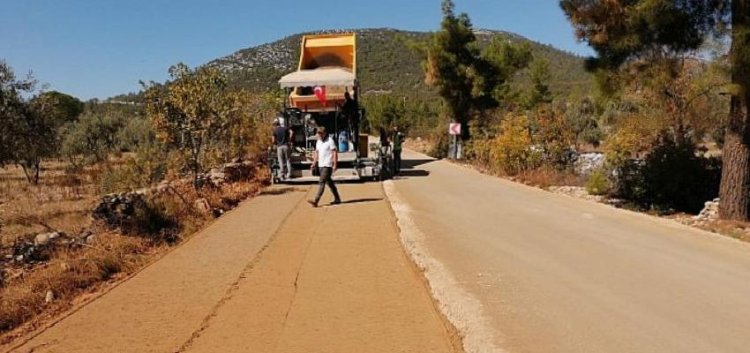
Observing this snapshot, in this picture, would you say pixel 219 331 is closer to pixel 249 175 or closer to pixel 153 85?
pixel 153 85

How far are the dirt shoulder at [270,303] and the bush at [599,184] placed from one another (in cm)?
825

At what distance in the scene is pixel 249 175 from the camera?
62.8 feet

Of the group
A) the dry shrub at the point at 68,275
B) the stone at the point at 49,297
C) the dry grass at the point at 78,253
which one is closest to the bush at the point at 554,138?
the dry grass at the point at 78,253

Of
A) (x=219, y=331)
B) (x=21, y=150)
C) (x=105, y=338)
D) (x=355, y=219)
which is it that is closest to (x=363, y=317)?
(x=219, y=331)

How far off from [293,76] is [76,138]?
1176 inches

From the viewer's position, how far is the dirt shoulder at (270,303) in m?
5.42

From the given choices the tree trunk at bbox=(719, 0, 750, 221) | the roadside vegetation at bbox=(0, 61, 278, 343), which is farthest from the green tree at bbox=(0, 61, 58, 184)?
the tree trunk at bbox=(719, 0, 750, 221)

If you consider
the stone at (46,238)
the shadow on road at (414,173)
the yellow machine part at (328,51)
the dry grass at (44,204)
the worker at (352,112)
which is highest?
the yellow machine part at (328,51)

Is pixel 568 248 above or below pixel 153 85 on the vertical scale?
below

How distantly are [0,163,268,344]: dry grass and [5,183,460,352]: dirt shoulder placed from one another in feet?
1.61

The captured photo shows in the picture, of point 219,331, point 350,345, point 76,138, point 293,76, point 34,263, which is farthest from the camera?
point 76,138

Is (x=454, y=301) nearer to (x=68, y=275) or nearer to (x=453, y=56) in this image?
(x=68, y=275)

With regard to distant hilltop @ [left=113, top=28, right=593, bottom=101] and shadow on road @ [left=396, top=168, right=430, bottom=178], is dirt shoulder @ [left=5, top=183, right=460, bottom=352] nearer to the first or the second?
shadow on road @ [left=396, top=168, right=430, bottom=178]

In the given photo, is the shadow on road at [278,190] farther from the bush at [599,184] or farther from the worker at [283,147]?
the bush at [599,184]
